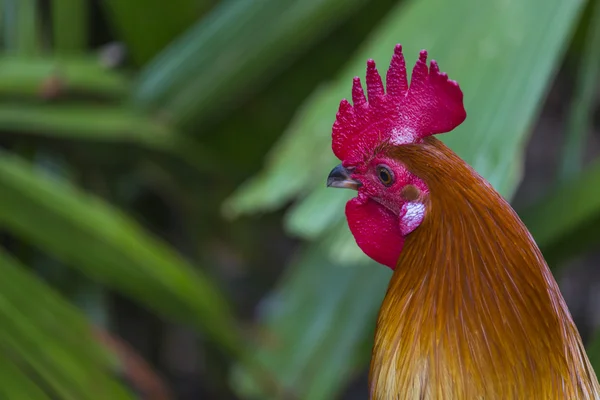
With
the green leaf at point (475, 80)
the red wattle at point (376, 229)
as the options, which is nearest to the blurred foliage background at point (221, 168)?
the green leaf at point (475, 80)

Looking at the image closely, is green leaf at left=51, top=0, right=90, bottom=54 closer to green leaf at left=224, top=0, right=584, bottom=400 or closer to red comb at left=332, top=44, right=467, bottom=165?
green leaf at left=224, top=0, right=584, bottom=400

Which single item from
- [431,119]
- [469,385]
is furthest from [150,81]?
[469,385]

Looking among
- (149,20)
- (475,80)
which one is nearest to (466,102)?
(475,80)

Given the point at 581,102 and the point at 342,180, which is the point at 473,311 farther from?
the point at 581,102

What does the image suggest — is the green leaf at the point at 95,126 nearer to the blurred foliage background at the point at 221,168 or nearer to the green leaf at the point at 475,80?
the blurred foliage background at the point at 221,168

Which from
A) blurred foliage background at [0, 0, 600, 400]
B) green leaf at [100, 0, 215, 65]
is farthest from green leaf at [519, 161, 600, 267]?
green leaf at [100, 0, 215, 65]

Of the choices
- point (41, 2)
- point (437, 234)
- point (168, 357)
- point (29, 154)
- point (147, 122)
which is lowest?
point (168, 357)

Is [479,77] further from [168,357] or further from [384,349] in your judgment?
[168,357]
